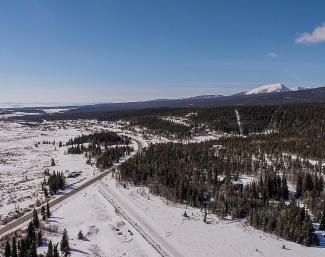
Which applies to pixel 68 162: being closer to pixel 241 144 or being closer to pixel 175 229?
pixel 241 144

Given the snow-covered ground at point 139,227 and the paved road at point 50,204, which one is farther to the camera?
the paved road at point 50,204

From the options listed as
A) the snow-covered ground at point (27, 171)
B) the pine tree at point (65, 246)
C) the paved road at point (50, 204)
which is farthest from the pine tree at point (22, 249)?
the snow-covered ground at point (27, 171)

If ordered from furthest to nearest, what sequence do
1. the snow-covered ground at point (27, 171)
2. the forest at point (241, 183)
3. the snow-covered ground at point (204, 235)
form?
the snow-covered ground at point (27, 171) < the forest at point (241, 183) < the snow-covered ground at point (204, 235)

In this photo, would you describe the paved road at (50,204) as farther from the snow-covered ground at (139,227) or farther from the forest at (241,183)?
the forest at (241,183)

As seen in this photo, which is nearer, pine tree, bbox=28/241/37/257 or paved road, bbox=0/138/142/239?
pine tree, bbox=28/241/37/257

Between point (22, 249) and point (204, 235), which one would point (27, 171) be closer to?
point (22, 249)

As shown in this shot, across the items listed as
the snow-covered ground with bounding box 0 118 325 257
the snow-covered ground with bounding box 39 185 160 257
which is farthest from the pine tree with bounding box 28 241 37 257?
the snow-covered ground with bounding box 0 118 325 257

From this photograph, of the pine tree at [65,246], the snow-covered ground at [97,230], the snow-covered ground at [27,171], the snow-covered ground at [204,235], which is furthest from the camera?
the snow-covered ground at [27,171]

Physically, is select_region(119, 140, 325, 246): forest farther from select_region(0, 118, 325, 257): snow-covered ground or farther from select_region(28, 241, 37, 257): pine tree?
select_region(28, 241, 37, 257): pine tree

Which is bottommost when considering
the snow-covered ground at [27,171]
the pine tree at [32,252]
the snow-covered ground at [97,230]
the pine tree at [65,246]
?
the snow-covered ground at [27,171]

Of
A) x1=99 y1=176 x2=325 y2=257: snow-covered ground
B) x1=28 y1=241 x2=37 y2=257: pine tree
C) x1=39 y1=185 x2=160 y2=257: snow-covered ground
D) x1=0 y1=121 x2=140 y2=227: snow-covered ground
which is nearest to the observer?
x1=28 y1=241 x2=37 y2=257: pine tree

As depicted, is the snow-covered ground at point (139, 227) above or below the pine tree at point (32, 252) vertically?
below

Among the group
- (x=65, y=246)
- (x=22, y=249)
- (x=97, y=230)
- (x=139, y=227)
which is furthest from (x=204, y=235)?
(x=22, y=249)
